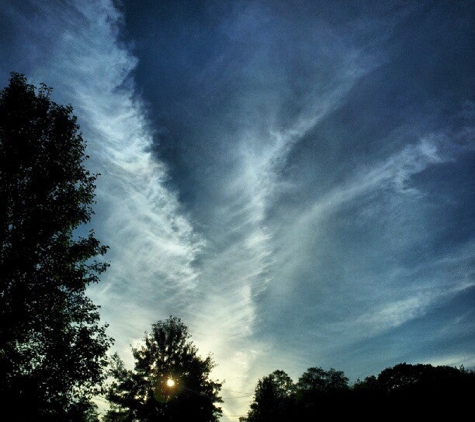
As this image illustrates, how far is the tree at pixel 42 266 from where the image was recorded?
10312 millimetres

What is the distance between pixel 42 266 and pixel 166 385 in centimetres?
1963

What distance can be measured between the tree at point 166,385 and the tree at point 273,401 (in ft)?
17.2

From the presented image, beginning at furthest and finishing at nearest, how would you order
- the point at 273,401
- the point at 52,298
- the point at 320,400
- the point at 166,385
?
the point at 273,401, the point at 166,385, the point at 320,400, the point at 52,298

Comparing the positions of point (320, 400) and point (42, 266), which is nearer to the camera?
point (42, 266)

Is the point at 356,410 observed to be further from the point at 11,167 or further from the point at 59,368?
the point at 11,167

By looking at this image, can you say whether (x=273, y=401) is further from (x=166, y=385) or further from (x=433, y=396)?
(x=433, y=396)

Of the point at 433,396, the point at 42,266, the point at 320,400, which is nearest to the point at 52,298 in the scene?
the point at 42,266

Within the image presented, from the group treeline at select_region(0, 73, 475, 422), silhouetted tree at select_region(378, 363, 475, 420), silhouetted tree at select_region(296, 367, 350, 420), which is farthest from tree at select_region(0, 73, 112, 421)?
silhouetted tree at select_region(378, 363, 475, 420)

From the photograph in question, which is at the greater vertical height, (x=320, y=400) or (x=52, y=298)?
(x=52, y=298)

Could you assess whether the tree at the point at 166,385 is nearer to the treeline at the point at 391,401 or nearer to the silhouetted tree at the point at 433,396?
the treeline at the point at 391,401

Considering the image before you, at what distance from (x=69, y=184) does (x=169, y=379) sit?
2190 cm

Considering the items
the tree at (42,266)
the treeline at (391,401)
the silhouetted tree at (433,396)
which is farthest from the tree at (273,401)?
the tree at (42,266)

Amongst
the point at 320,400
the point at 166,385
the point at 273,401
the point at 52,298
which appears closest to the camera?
the point at 52,298

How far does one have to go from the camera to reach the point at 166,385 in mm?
24078
